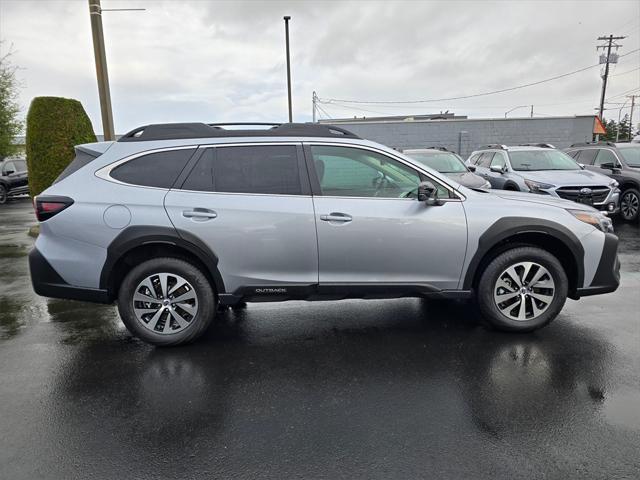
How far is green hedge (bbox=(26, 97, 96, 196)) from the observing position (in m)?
8.81

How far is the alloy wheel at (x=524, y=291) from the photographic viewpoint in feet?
13.0


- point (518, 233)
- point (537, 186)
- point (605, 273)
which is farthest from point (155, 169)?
point (537, 186)

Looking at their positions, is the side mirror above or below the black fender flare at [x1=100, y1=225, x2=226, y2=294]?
above

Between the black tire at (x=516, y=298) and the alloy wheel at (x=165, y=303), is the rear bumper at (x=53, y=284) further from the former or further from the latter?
the black tire at (x=516, y=298)

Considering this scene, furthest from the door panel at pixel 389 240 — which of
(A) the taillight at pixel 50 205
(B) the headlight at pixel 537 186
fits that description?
(B) the headlight at pixel 537 186

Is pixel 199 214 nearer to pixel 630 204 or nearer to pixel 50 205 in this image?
pixel 50 205

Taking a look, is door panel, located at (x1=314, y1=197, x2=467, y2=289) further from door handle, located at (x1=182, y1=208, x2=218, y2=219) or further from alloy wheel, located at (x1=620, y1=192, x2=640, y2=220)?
alloy wheel, located at (x1=620, y1=192, x2=640, y2=220)

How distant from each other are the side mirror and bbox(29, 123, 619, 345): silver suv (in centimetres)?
1

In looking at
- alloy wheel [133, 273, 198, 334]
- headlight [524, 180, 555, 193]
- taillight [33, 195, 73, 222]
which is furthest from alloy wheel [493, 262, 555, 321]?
headlight [524, 180, 555, 193]

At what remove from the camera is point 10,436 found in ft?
8.87

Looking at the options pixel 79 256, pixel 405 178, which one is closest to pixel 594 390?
pixel 405 178

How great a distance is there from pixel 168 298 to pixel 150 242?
1.66 ft

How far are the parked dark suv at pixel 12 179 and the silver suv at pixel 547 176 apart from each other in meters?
17.6

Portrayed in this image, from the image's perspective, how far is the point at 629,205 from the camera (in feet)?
33.7
